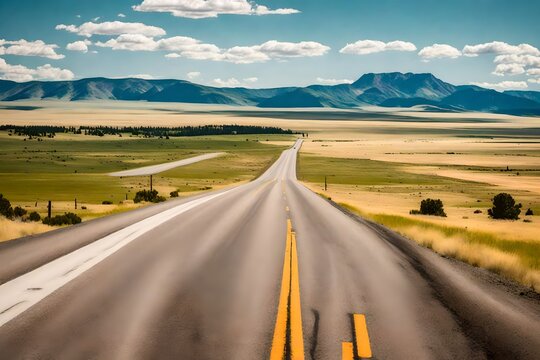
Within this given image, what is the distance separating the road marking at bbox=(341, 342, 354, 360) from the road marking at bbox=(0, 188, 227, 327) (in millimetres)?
4718

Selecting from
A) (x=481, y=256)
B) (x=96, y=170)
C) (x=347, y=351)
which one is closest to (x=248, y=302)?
(x=347, y=351)

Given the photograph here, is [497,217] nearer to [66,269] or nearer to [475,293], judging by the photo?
[475,293]

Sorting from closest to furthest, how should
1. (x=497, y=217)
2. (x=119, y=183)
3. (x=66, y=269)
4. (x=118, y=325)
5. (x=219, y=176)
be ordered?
(x=118, y=325), (x=66, y=269), (x=497, y=217), (x=119, y=183), (x=219, y=176)

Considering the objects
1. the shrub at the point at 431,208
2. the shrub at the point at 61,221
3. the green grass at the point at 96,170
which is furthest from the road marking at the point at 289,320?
the green grass at the point at 96,170

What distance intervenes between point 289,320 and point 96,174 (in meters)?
103

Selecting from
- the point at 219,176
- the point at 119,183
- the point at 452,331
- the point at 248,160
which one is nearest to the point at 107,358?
the point at 452,331

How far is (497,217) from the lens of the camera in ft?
154

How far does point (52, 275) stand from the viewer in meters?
10.1

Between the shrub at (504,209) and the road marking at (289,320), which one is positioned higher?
the road marking at (289,320)

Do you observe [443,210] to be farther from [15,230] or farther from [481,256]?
[15,230]

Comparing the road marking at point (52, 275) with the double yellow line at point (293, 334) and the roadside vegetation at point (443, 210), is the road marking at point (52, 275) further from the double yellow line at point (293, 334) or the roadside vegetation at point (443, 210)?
the roadside vegetation at point (443, 210)

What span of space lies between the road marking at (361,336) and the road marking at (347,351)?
0.08 metres

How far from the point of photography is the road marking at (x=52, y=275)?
8109 mm

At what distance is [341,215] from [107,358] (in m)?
18.9
